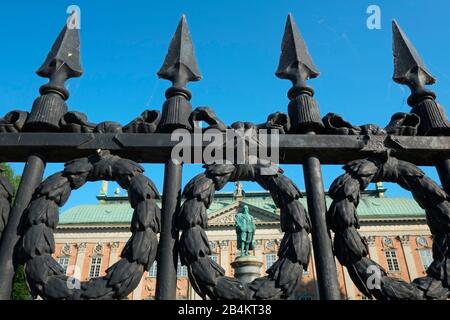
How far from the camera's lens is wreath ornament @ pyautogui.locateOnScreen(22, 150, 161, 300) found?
3.12 meters

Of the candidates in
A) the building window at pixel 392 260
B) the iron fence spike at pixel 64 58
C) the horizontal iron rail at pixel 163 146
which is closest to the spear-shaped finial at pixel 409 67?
the horizontal iron rail at pixel 163 146

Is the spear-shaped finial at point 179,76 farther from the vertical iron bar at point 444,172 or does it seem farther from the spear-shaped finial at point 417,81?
the vertical iron bar at point 444,172

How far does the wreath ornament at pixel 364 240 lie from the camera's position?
320 cm

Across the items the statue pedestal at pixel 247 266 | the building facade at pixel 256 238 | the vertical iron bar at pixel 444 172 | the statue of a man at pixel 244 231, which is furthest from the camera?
the building facade at pixel 256 238

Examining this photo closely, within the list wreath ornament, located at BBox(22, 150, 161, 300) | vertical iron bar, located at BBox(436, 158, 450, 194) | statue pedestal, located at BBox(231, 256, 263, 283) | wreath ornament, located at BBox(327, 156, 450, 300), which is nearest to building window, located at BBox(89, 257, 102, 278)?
statue pedestal, located at BBox(231, 256, 263, 283)

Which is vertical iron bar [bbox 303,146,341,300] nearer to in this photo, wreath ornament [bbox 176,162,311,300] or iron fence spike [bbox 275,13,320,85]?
wreath ornament [bbox 176,162,311,300]

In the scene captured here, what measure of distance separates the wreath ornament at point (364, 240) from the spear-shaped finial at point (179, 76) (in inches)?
67.8

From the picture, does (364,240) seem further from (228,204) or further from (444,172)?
(228,204)

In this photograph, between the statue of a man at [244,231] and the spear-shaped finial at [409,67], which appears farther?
the statue of a man at [244,231]

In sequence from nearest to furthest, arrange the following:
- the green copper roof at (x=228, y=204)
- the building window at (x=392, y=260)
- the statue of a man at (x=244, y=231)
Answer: the statue of a man at (x=244, y=231), the building window at (x=392, y=260), the green copper roof at (x=228, y=204)

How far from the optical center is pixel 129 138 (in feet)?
12.8

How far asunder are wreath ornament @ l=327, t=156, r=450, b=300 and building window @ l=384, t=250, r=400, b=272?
146 feet

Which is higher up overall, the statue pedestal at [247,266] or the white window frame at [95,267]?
the white window frame at [95,267]

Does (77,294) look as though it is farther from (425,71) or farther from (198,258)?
(425,71)
